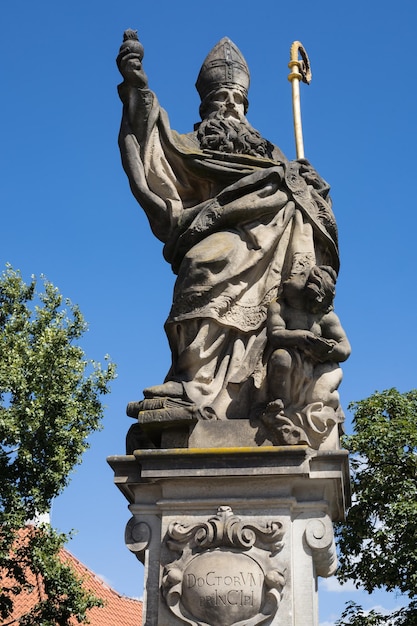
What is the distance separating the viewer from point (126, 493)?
634 centimetres

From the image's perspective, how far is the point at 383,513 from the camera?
20.7 m

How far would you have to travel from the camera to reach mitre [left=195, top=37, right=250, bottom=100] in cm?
782

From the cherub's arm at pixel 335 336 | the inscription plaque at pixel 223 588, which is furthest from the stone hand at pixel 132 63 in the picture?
the inscription plaque at pixel 223 588

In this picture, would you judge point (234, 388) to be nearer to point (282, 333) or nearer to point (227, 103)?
point (282, 333)

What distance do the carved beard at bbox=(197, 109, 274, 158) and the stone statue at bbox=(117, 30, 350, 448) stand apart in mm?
11

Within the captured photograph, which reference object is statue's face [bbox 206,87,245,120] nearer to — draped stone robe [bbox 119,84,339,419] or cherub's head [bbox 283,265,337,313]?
draped stone robe [bbox 119,84,339,419]

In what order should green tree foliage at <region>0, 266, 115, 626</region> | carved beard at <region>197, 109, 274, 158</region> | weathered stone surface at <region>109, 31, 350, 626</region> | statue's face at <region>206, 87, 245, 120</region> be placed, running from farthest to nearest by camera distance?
1. green tree foliage at <region>0, 266, 115, 626</region>
2. statue's face at <region>206, 87, 245, 120</region>
3. carved beard at <region>197, 109, 274, 158</region>
4. weathered stone surface at <region>109, 31, 350, 626</region>

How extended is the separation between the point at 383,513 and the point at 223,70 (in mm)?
14850

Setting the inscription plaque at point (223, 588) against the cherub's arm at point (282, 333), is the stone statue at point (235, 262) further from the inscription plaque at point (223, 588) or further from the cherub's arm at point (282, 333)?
the inscription plaque at point (223, 588)

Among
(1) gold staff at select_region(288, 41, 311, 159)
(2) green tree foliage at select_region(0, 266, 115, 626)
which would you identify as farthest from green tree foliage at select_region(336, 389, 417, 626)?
(1) gold staff at select_region(288, 41, 311, 159)

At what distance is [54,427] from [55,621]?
368 centimetres

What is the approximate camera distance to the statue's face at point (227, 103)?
7699mm

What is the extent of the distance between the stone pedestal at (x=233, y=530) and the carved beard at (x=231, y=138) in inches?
101

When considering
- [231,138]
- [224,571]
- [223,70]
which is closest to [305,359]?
[224,571]
